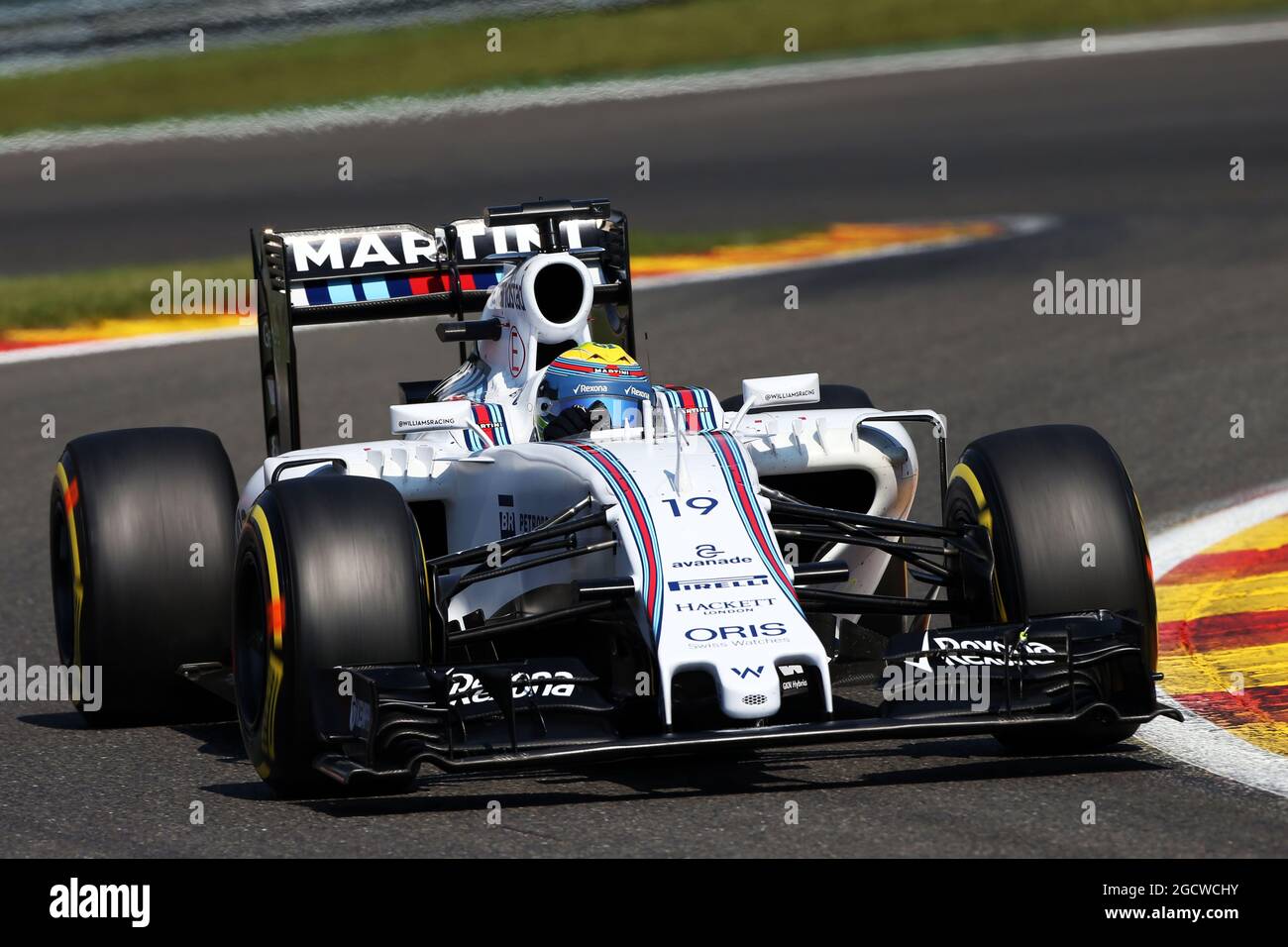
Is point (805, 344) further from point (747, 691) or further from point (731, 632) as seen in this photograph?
point (747, 691)

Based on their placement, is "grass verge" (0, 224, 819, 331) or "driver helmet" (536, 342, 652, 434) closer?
"driver helmet" (536, 342, 652, 434)

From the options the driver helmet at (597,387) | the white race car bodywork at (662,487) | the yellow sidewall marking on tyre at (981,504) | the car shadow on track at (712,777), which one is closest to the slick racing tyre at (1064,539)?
the yellow sidewall marking on tyre at (981,504)

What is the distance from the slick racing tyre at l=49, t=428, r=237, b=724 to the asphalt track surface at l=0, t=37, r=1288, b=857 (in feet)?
0.48

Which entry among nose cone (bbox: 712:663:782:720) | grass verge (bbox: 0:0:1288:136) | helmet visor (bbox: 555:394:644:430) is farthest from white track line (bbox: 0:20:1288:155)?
nose cone (bbox: 712:663:782:720)

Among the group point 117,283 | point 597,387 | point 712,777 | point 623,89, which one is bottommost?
point 712,777

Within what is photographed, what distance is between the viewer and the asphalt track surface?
6.02 metres

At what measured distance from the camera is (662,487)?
21.9 ft

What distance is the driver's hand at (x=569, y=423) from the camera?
7.44 meters

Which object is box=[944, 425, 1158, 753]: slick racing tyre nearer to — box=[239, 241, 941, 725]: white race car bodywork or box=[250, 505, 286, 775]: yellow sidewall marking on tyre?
box=[239, 241, 941, 725]: white race car bodywork

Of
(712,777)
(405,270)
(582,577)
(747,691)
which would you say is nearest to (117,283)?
(405,270)

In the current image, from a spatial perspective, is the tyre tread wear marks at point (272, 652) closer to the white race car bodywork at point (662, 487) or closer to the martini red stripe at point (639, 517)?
the white race car bodywork at point (662, 487)

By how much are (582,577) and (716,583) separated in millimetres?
701

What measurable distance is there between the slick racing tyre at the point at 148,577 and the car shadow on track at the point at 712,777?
1.04 meters
